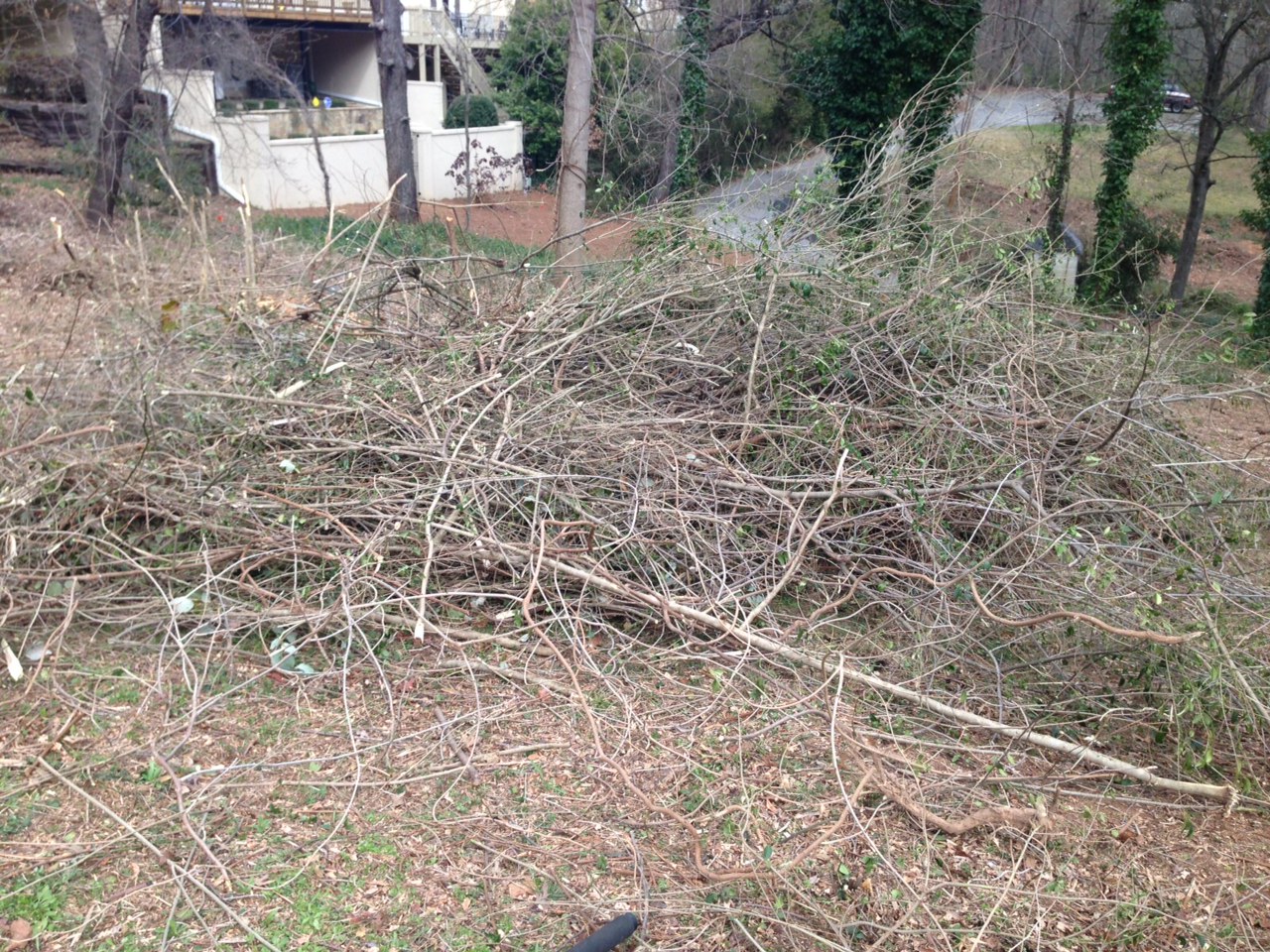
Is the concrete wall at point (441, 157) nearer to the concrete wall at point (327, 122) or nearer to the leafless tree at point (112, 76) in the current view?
the concrete wall at point (327, 122)

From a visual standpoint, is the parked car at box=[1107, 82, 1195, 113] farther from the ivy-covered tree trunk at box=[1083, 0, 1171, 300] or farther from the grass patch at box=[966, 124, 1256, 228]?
the ivy-covered tree trunk at box=[1083, 0, 1171, 300]

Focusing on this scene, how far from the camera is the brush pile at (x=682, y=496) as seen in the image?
159 inches

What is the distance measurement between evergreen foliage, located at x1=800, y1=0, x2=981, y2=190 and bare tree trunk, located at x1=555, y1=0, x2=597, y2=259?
5249 millimetres

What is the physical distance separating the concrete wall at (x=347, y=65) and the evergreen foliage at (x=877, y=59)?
17928 mm

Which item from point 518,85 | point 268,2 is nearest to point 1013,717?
point 518,85

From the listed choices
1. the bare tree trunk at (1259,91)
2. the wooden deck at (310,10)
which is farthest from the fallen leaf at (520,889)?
the wooden deck at (310,10)

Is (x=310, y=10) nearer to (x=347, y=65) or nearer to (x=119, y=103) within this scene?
(x=347, y=65)

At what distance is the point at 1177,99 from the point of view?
61.2 feet

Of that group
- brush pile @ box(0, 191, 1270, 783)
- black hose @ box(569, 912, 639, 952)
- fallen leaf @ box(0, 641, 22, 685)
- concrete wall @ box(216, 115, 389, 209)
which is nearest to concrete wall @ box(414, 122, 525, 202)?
concrete wall @ box(216, 115, 389, 209)

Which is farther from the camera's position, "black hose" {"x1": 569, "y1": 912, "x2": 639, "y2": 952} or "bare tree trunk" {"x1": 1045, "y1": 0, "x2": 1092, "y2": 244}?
"bare tree trunk" {"x1": 1045, "y1": 0, "x2": 1092, "y2": 244}

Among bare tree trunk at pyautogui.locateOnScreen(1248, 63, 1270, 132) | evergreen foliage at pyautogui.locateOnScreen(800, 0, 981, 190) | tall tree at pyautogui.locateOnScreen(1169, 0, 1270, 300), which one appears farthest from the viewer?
bare tree trunk at pyautogui.locateOnScreen(1248, 63, 1270, 132)

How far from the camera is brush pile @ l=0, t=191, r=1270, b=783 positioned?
403 centimetres

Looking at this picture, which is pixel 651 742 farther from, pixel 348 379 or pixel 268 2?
pixel 268 2

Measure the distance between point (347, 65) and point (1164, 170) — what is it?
23.3m
